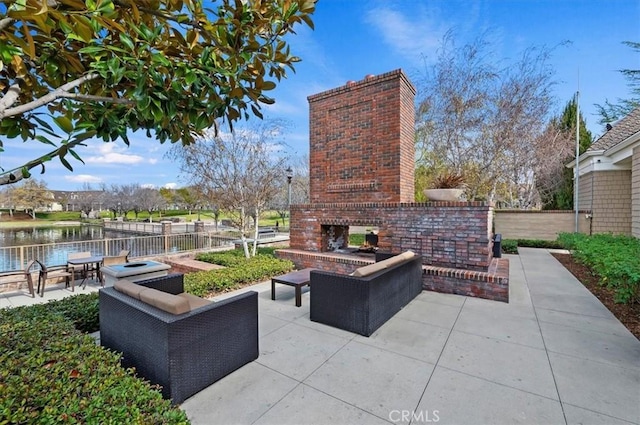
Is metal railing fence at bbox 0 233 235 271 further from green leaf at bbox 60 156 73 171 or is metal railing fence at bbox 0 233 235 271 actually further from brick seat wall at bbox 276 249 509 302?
green leaf at bbox 60 156 73 171

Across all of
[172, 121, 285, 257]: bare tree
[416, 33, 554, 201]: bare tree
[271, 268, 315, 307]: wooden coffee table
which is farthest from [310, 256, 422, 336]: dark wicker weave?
[416, 33, 554, 201]: bare tree

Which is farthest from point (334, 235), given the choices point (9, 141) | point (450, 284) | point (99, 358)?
point (9, 141)

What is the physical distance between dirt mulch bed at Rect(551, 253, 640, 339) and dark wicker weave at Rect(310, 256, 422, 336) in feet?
10.3

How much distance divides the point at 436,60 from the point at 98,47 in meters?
12.4

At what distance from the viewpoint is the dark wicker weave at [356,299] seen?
371 centimetres

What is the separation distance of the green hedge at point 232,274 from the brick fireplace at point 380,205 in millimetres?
681

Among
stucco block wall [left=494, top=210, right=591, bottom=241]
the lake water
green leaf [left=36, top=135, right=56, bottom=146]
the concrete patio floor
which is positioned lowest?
the lake water

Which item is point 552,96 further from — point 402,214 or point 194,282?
point 194,282

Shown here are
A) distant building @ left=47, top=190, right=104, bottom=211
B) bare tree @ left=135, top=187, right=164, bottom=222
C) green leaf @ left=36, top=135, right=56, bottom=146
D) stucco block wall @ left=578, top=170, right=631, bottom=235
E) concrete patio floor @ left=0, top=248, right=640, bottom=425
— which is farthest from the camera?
distant building @ left=47, top=190, right=104, bottom=211

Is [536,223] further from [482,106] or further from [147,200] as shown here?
[147,200]

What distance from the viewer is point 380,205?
674 centimetres

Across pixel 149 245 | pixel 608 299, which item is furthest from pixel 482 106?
pixel 149 245

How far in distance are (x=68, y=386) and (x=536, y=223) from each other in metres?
15.9

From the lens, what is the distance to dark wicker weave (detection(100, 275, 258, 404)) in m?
2.41
